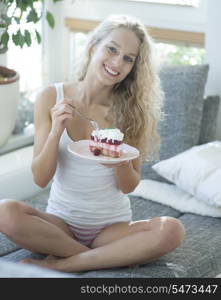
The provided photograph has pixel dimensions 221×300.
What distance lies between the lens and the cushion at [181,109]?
313 centimetres

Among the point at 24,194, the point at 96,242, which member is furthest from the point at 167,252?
the point at 24,194

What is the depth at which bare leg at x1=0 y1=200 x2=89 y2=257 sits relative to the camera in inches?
93.6

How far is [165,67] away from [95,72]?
69 centimetres

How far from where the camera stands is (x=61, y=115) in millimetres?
2371

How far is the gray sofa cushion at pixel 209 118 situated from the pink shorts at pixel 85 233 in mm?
879

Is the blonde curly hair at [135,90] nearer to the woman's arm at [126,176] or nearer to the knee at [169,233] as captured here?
the woman's arm at [126,176]

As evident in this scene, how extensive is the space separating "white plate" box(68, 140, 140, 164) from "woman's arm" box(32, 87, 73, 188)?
0.22 ft

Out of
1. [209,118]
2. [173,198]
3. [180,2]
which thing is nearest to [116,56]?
[173,198]

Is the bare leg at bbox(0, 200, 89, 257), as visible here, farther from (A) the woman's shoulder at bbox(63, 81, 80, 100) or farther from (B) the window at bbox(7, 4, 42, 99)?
(B) the window at bbox(7, 4, 42, 99)

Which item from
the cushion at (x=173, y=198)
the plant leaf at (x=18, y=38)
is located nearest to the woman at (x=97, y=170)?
the cushion at (x=173, y=198)

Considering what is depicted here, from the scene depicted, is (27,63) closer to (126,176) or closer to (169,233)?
(126,176)
